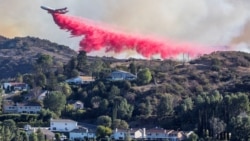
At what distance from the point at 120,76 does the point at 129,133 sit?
31.5m

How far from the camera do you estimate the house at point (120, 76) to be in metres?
132

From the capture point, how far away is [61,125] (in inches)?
4301

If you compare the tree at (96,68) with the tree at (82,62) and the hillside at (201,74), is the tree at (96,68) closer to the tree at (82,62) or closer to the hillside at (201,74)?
the tree at (82,62)

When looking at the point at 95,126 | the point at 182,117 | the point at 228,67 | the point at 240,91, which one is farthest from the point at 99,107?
the point at 228,67

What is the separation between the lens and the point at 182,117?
10756 centimetres

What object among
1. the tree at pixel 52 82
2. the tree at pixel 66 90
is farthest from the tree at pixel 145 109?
the tree at pixel 52 82

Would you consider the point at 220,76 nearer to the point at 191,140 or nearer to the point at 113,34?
the point at 113,34

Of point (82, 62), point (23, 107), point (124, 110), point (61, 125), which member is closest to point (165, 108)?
point (124, 110)

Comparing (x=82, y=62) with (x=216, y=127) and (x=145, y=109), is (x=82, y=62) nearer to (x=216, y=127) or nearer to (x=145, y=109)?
(x=145, y=109)

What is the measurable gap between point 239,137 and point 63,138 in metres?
23.0

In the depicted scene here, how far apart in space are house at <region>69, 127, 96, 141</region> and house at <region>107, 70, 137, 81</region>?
24.3 metres

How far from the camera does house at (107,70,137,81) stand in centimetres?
13150

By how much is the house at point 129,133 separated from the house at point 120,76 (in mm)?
26743

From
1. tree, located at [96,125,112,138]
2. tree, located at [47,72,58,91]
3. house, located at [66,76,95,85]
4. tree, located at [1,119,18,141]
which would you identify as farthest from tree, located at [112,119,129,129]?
house, located at [66,76,95,85]
